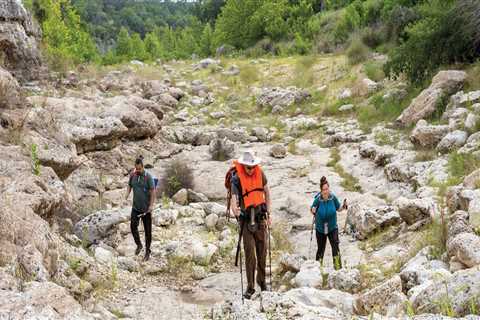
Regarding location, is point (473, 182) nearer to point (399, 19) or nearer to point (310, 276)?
point (310, 276)

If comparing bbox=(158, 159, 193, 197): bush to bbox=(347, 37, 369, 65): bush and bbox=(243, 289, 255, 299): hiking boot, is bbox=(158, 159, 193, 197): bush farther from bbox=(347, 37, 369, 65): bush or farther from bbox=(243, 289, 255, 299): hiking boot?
bbox=(347, 37, 369, 65): bush

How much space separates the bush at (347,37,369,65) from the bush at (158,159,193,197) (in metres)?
12.5

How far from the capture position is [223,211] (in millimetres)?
10680

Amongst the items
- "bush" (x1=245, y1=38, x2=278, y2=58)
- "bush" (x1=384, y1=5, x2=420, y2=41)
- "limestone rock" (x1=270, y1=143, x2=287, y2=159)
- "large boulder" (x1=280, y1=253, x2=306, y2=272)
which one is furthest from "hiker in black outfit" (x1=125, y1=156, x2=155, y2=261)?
"bush" (x1=245, y1=38, x2=278, y2=58)

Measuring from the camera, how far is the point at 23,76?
708 inches

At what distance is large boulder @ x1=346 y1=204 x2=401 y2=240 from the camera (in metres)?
8.69

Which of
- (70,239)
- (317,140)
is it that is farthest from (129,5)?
(70,239)

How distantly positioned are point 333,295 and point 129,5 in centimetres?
13691

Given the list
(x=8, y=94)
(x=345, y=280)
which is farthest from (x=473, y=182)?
(x=8, y=94)

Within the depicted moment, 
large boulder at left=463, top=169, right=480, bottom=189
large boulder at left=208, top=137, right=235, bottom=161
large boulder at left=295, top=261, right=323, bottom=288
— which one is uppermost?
large boulder at left=463, top=169, right=480, bottom=189

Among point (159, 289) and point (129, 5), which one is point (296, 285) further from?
point (129, 5)

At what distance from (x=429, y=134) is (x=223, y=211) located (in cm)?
521

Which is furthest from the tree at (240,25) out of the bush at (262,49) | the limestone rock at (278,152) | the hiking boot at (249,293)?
the hiking boot at (249,293)

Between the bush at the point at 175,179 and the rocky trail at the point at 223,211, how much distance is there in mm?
130
